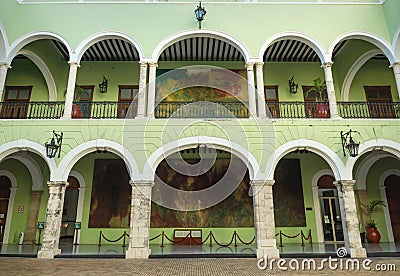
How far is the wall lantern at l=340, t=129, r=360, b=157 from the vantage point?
31.3 ft

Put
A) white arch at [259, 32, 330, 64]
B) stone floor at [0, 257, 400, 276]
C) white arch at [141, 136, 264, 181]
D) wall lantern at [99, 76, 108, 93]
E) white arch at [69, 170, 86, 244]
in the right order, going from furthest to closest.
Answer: wall lantern at [99, 76, 108, 93]
white arch at [69, 170, 86, 244]
white arch at [259, 32, 330, 64]
white arch at [141, 136, 264, 181]
stone floor at [0, 257, 400, 276]

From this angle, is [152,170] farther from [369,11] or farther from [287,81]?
[369,11]

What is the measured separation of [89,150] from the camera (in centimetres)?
1022

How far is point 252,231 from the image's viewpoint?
12.4 m

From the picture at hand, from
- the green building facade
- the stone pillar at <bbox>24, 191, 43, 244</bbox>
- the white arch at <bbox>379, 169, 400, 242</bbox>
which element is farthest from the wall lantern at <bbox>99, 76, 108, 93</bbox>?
the white arch at <bbox>379, 169, 400, 242</bbox>

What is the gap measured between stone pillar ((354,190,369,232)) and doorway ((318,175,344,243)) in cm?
79

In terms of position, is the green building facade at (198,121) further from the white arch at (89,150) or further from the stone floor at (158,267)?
the stone floor at (158,267)

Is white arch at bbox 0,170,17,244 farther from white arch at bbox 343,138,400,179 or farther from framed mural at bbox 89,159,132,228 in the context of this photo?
white arch at bbox 343,138,400,179

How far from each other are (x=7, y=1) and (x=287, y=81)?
446 inches

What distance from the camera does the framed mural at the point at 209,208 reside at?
12.5 meters

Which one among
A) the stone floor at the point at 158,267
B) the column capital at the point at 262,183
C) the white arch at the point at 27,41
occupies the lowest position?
the stone floor at the point at 158,267

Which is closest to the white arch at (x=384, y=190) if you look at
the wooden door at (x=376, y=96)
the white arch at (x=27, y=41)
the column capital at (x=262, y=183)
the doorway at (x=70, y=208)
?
the wooden door at (x=376, y=96)

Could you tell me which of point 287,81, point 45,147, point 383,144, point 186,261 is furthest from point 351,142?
point 45,147

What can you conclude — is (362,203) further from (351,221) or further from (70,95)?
(70,95)
